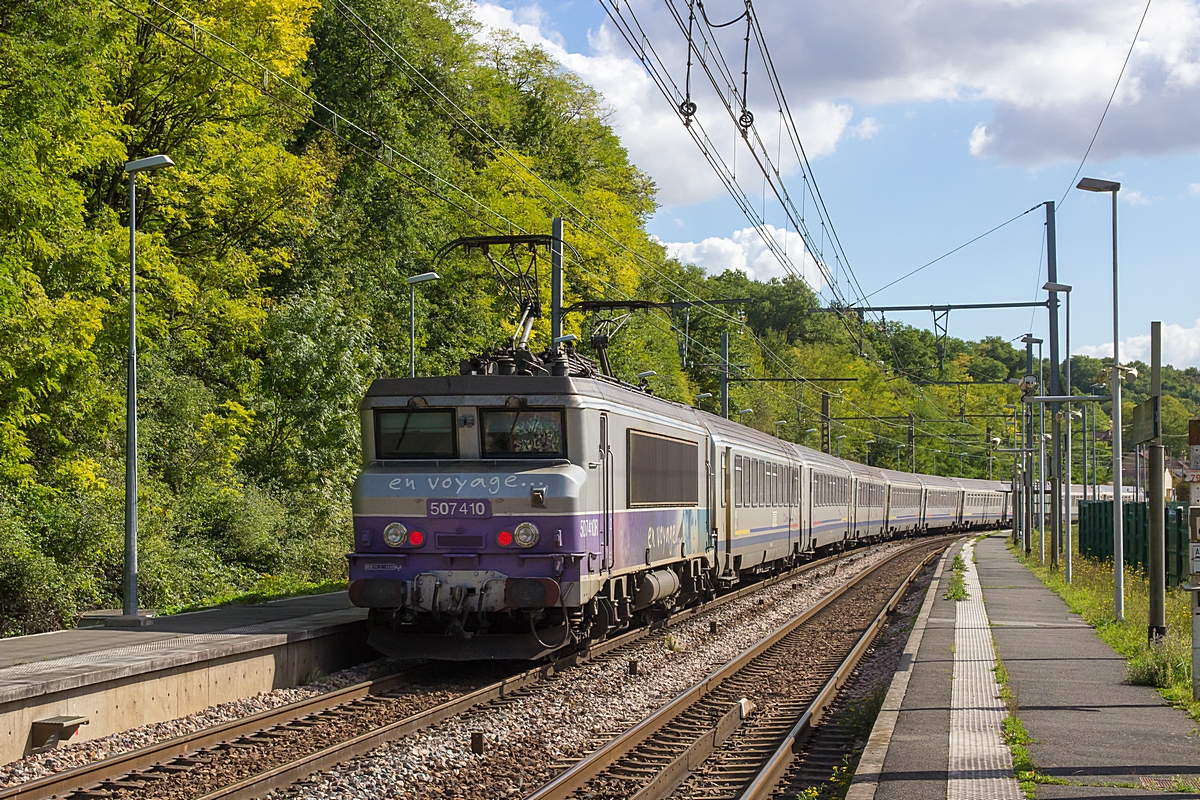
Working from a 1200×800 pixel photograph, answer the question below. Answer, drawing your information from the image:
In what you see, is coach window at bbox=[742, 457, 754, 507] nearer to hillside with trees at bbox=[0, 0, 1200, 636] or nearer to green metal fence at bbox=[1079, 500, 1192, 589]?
hillside with trees at bbox=[0, 0, 1200, 636]

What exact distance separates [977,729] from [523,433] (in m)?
5.68

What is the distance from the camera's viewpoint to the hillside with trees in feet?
69.7

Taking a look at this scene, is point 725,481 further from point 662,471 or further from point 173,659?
point 173,659

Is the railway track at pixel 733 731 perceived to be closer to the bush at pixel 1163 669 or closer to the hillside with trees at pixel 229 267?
the bush at pixel 1163 669

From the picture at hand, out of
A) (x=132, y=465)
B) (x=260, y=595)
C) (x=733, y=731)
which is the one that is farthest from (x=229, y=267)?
(x=733, y=731)

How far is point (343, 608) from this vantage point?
1683cm

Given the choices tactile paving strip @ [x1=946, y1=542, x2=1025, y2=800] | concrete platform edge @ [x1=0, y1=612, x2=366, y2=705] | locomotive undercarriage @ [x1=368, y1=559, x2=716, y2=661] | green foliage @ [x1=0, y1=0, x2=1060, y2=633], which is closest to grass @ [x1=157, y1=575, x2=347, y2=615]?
green foliage @ [x1=0, y1=0, x2=1060, y2=633]

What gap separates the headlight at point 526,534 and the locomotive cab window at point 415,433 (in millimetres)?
1226

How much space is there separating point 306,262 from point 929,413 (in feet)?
180

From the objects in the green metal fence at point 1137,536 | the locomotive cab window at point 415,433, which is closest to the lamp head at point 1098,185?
the green metal fence at point 1137,536

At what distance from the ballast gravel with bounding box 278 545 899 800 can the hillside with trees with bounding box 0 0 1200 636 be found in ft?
34.4

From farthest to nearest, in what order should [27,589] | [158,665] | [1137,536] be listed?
[1137,536]
[27,589]
[158,665]

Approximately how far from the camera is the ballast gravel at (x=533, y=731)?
345 inches

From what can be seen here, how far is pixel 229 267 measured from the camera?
3005 centimetres
